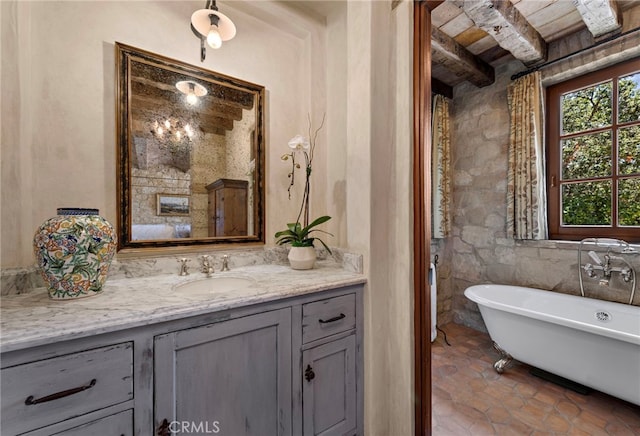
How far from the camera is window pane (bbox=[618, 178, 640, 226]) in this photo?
1918mm

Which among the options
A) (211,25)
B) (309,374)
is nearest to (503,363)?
(309,374)

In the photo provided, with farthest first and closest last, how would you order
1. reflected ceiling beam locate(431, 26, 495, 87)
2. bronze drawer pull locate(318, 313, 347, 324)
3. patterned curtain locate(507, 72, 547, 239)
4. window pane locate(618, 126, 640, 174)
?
1. patterned curtain locate(507, 72, 547, 239)
2. reflected ceiling beam locate(431, 26, 495, 87)
3. window pane locate(618, 126, 640, 174)
4. bronze drawer pull locate(318, 313, 347, 324)

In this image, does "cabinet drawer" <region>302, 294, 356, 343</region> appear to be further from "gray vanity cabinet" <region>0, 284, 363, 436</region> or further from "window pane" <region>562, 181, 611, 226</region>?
"window pane" <region>562, 181, 611, 226</region>

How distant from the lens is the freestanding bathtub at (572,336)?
1.42 meters

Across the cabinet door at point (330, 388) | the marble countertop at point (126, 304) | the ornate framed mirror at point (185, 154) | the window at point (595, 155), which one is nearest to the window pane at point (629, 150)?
the window at point (595, 155)

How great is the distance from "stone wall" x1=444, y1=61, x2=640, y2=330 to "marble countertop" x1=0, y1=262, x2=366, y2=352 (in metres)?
1.98

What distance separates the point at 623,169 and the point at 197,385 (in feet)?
10.3

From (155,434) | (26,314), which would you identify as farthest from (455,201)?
(26,314)

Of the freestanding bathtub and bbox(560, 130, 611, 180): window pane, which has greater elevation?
bbox(560, 130, 611, 180): window pane

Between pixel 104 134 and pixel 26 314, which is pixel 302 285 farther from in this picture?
pixel 104 134

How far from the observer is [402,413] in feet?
4.18

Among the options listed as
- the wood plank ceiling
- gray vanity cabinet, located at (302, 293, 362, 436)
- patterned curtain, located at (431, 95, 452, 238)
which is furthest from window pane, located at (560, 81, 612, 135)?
gray vanity cabinet, located at (302, 293, 362, 436)

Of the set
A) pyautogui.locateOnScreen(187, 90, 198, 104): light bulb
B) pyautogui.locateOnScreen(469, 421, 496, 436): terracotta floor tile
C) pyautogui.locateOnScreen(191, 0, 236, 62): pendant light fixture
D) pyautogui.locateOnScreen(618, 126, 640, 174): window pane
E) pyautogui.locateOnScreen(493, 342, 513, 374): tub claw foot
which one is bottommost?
pyautogui.locateOnScreen(469, 421, 496, 436): terracotta floor tile

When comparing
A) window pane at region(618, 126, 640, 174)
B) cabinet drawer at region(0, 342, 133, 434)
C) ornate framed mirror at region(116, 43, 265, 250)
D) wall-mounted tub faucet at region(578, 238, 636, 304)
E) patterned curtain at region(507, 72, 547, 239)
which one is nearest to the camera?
cabinet drawer at region(0, 342, 133, 434)
